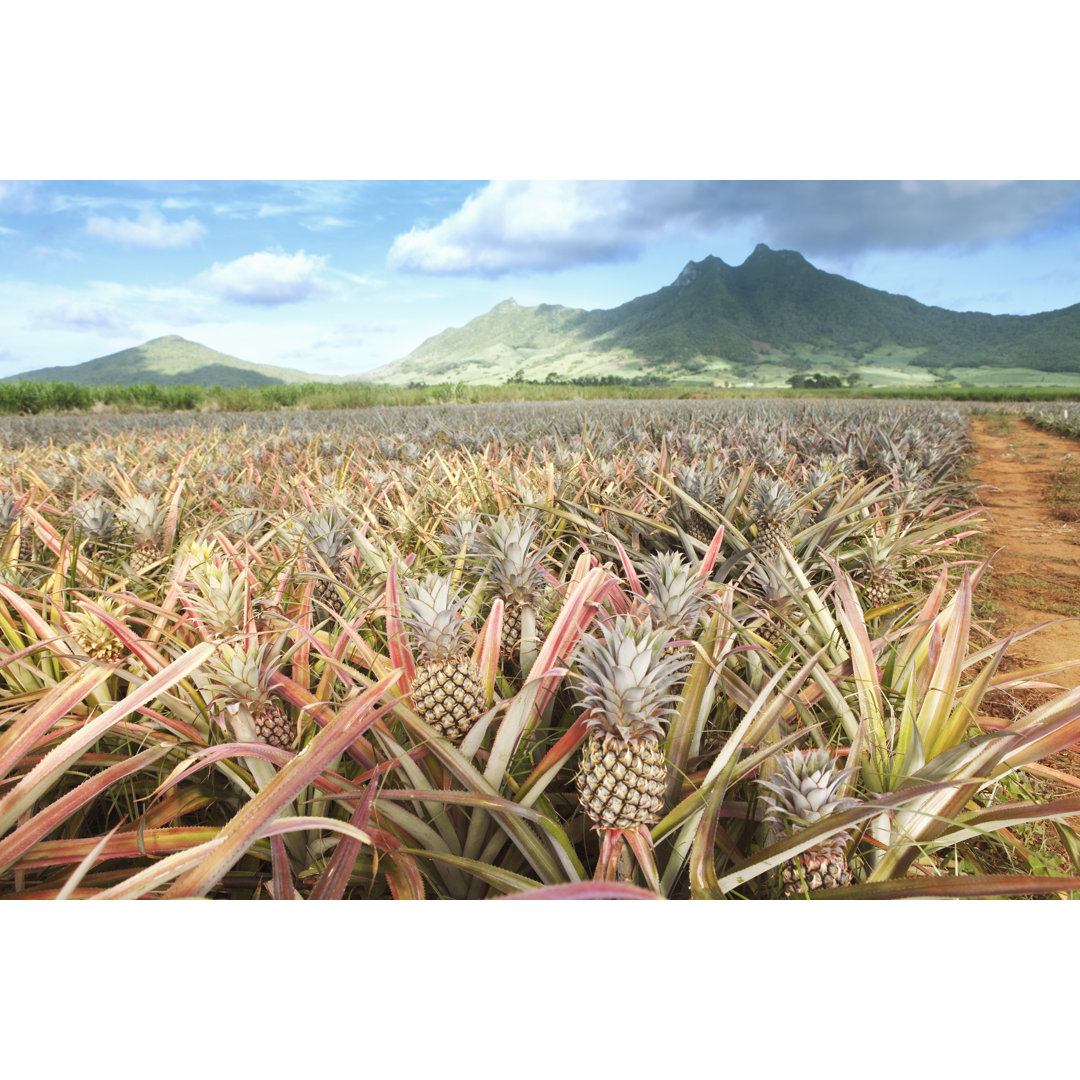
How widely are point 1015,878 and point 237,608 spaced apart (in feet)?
5.09

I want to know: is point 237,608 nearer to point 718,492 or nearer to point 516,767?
point 516,767

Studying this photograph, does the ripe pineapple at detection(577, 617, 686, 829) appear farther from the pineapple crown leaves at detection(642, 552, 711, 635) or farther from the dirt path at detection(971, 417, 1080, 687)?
the dirt path at detection(971, 417, 1080, 687)

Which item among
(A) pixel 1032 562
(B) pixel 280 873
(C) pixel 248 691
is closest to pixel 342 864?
(B) pixel 280 873

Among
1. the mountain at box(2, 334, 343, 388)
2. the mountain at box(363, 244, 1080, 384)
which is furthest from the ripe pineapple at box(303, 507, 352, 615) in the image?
the mountain at box(2, 334, 343, 388)

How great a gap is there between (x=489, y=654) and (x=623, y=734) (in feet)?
1.40

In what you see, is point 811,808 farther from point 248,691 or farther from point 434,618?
point 248,691

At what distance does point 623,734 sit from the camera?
0.87 metres

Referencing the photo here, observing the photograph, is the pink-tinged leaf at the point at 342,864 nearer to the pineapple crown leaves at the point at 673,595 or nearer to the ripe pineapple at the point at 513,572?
the ripe pineapple at the point at 513,572

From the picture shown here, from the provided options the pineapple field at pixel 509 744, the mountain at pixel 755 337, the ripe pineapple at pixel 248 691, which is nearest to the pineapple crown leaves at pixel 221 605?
the pineapple field at pixel 509 744

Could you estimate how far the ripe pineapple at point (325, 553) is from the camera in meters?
1.77

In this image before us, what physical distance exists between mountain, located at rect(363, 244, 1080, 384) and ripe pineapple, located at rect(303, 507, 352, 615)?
28.6ft

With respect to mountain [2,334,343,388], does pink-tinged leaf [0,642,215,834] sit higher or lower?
lower

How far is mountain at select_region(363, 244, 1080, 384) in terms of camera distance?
1422 centimetres
